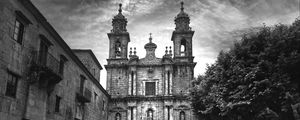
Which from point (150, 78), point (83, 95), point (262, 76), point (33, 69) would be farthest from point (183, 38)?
point (33, 69)

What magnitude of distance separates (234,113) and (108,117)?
2046 cm

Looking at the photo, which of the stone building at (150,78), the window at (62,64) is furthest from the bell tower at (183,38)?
the window at (62,64)

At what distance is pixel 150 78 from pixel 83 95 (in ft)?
46.6

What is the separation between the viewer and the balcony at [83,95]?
2319 centimetres

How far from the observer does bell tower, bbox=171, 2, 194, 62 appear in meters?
37.8

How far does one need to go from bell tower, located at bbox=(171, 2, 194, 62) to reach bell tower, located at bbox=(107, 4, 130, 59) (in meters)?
6.24

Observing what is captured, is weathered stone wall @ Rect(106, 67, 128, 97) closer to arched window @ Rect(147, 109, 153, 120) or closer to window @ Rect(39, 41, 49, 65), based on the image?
arched window @ Rect(147, 109, 153, 120)

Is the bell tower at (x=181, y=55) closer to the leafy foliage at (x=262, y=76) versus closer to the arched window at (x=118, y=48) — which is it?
the arched window at (x=118, y=48)

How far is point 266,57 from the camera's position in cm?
1741

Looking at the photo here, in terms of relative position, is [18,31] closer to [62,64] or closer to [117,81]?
[62,64]

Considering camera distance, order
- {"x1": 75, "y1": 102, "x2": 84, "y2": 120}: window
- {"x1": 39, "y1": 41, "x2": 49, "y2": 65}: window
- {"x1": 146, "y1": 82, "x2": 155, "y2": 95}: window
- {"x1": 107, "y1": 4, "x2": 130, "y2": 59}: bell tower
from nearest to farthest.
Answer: {"x1": 39, "y1": 41, "x2": 49, "y2": 65}: window → {"x1": 75, "y1": 102, "x2": 84, "y2": 120}: window → {"x1": 146, "y1": 82, "x2": 155, "y2": 95}: window → {"x1": 107, "y1": 4, "x2": 130, "y2": 59}: bell tower

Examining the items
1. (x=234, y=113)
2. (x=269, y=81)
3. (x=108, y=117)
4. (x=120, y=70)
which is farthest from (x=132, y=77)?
(x=269, y=81)

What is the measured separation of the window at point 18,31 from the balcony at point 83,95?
30.1ft

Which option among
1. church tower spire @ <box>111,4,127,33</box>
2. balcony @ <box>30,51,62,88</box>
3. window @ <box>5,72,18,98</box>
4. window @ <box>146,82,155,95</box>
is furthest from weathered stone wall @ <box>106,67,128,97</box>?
window @ <box>5,72,18,98</box>
